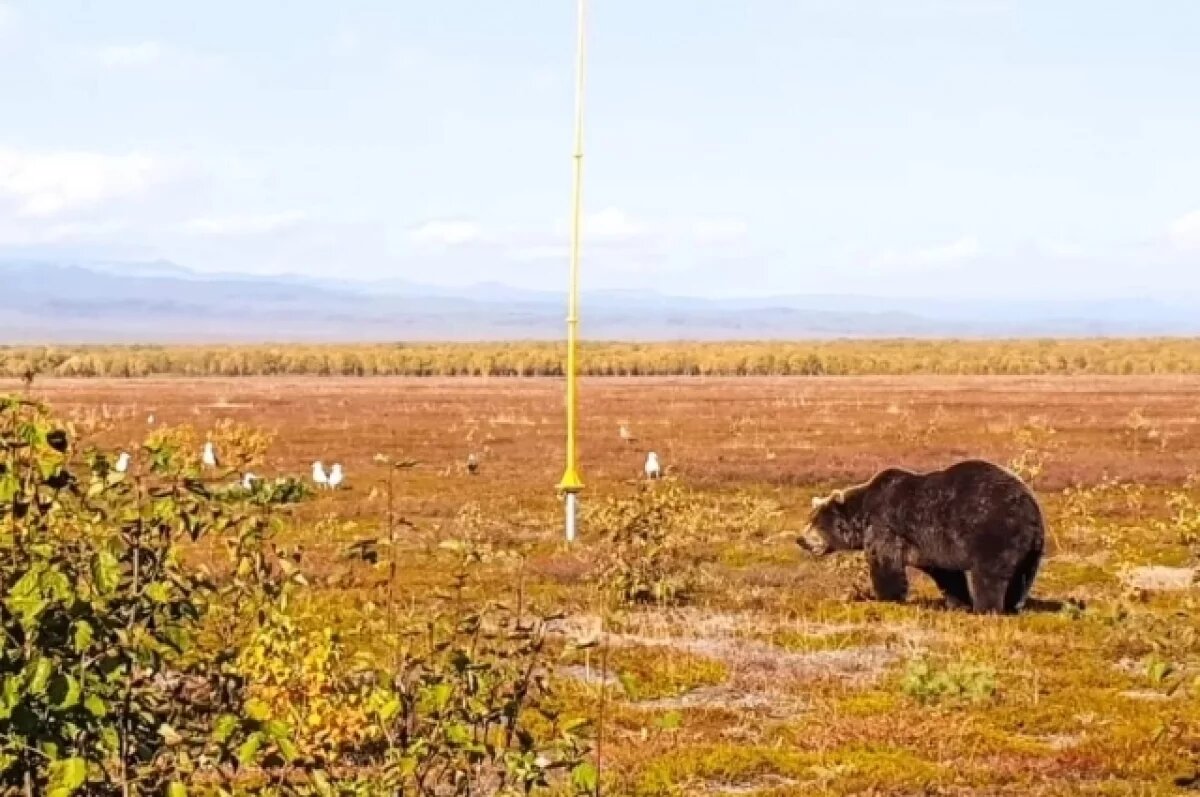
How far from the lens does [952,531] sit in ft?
58.5

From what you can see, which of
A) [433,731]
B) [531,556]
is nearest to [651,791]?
[433,731]

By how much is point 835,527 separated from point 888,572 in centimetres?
112

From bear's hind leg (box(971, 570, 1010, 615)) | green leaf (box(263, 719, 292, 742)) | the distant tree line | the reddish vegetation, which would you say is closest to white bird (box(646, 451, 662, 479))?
the reddish vegetation

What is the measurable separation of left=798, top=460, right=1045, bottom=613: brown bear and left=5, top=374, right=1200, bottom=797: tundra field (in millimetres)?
427

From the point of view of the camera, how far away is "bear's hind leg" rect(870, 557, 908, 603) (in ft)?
62.3

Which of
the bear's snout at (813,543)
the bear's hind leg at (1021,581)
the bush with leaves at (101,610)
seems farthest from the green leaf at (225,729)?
the bear's snout at (813,543)

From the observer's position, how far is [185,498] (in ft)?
20.4

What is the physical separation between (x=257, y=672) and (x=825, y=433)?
143 ft

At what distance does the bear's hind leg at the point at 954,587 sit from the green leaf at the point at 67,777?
14842 millimetres

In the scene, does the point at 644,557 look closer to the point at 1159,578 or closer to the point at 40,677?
the point at 1159,578

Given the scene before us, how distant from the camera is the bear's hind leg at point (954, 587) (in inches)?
741

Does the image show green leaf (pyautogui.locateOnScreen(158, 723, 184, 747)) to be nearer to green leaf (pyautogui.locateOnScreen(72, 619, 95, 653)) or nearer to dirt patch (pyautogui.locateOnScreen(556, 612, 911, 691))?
green leaf (pyautogui.locateOnScreen(72, 619, 95, 653))

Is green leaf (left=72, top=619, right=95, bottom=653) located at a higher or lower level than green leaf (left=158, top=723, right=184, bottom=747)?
higher

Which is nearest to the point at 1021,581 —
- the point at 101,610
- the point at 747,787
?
the point at 747,787
